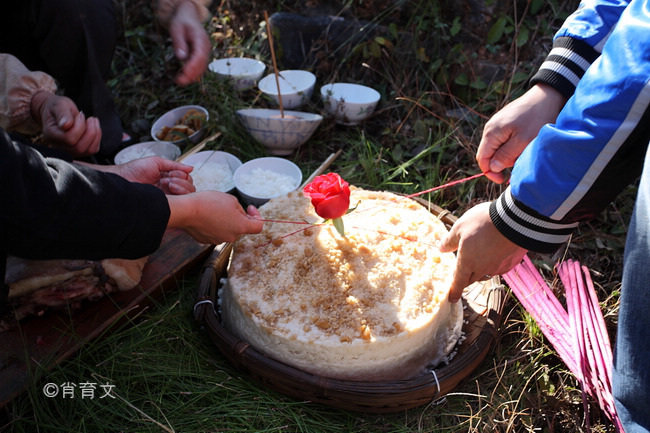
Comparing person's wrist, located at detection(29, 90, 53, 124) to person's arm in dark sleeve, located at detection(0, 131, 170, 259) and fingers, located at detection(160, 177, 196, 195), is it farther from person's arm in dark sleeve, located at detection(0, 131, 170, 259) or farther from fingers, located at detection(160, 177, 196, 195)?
person's arm in dark sleeve, located at detection(0, 131, 170, 259)

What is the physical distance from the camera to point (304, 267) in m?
2.10

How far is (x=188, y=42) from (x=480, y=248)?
5.64ft

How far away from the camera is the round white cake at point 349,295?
6.22 ft

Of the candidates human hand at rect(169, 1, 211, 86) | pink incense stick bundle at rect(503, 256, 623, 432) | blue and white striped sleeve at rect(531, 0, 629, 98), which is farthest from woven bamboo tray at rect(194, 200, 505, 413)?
human hand at rect(169, 1, 211, 86)

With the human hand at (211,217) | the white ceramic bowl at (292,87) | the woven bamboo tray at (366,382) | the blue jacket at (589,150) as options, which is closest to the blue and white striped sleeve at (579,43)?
the blue jacket at (589,150)

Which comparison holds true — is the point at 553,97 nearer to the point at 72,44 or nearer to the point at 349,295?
the point at 349,295

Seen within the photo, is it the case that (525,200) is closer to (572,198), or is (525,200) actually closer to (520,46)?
(572,198)

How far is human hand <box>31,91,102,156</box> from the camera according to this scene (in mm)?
2695

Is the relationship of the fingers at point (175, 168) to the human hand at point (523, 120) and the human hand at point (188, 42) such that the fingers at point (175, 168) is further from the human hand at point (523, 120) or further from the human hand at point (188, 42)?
the human hand at point (523, 120)

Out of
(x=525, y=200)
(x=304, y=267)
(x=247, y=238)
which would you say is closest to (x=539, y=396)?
(x=525, y=200)

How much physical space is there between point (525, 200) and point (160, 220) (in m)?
1.26

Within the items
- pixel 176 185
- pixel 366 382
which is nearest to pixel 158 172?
pixel 176 185

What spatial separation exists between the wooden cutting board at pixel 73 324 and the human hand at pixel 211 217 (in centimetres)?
50

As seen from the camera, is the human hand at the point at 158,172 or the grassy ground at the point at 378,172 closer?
the grassy ground at the point at 378,172
